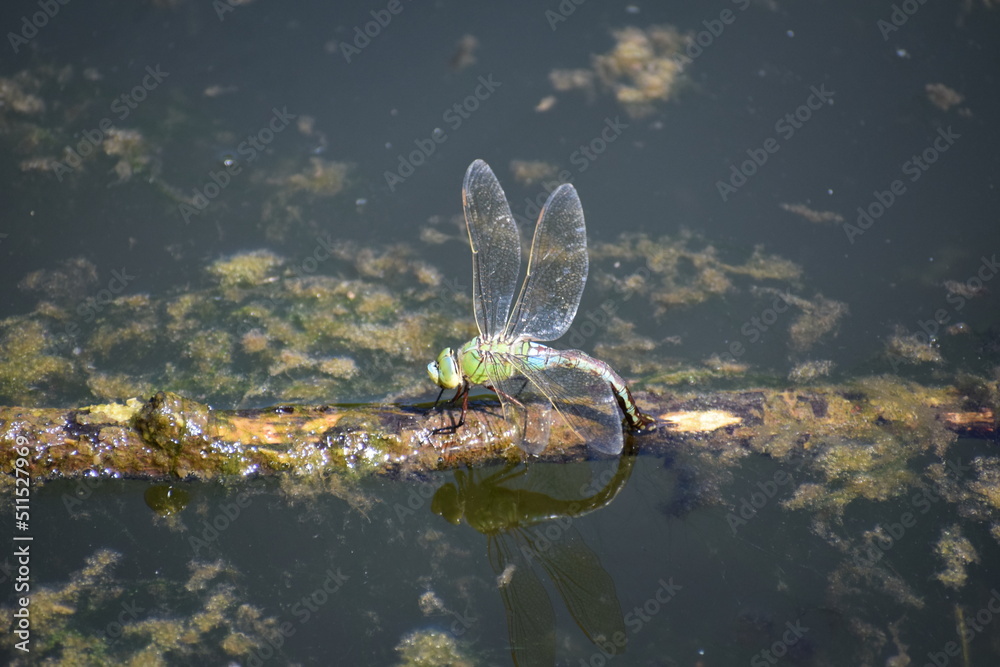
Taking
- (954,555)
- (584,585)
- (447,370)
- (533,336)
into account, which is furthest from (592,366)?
(954,555)

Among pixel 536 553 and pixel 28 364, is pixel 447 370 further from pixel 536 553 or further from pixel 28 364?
pixel 28 364

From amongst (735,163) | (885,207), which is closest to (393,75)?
(735,163)

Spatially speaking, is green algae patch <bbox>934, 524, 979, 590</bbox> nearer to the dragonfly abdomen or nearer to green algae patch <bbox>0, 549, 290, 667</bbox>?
the dragonfly abdomen

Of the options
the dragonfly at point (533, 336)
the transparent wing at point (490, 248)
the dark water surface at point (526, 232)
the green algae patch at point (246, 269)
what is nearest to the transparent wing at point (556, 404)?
the dragonfly at point (533, 336)

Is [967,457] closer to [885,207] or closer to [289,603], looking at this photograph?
[885,207]

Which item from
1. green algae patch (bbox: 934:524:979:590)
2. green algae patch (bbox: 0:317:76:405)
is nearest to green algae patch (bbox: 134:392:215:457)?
green algae patch (bbox: 0:317:76:405)

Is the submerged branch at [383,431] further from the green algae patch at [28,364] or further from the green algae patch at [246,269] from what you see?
the green algae patch at [246,269]
